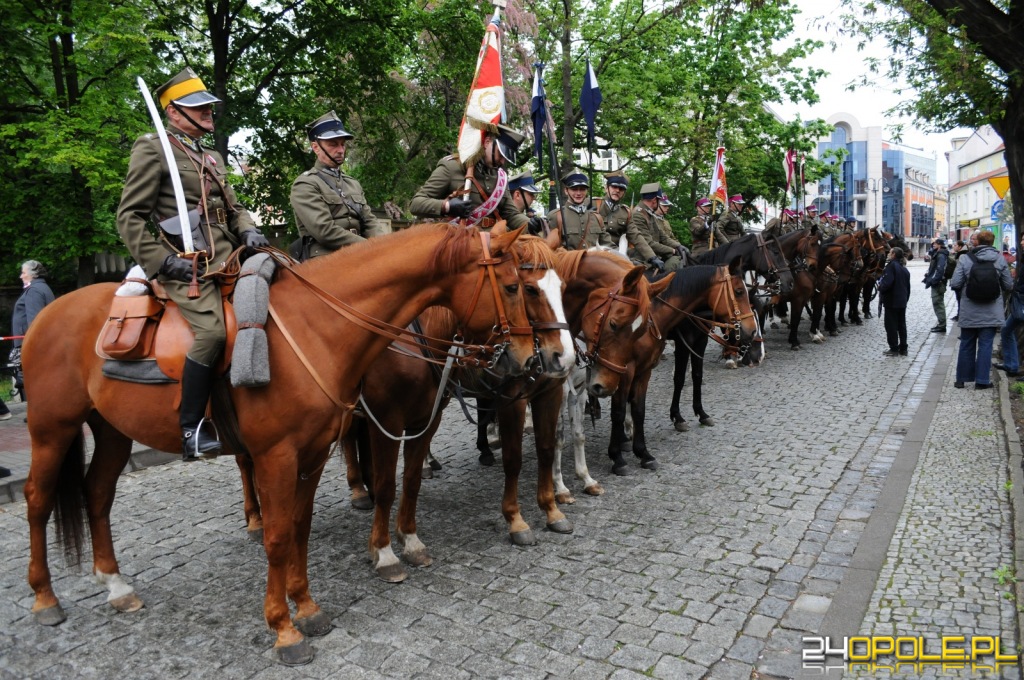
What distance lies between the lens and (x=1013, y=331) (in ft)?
38.0

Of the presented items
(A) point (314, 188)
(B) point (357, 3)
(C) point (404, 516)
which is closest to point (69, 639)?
(C) point (404, 516)

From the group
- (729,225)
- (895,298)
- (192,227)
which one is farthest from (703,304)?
(729,225)

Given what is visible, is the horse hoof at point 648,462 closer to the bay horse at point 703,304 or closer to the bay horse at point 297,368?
the bay horse at point 703,304

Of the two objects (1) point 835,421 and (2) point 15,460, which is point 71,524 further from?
(1) point 835,421

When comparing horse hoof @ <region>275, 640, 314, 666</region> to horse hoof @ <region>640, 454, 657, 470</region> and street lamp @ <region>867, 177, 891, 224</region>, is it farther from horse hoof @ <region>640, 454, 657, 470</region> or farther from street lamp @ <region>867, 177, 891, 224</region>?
street lamp @ <region>867, 177, 891, 224</region>

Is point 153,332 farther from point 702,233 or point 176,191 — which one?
point 702,233

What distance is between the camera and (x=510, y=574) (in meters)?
4.87

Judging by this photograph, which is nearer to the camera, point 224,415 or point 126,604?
point 224,415

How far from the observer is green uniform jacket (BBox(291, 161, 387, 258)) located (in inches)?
204

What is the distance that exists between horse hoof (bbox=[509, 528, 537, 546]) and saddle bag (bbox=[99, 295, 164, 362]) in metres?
2.89

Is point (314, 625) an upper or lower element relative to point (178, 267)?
lower

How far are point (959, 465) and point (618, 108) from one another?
56.5ft

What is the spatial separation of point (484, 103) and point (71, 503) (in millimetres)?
4255

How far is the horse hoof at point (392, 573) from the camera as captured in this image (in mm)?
4766
